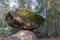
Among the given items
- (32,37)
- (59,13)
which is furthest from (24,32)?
(59,13)

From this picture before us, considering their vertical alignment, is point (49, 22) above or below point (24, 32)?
above

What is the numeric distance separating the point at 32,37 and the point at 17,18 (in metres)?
1.00

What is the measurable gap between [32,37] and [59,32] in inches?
83.0

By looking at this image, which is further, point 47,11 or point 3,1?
point 3,1

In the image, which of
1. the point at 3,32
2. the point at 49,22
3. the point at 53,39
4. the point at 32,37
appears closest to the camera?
the point at 32,37

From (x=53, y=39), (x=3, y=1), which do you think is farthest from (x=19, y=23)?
(x=3, y=1)

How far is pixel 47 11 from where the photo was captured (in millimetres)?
7465

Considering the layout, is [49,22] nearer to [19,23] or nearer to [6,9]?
[19,23]

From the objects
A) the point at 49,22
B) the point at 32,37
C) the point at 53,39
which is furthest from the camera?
the point at 49,22

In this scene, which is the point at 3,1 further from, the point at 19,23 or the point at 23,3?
the point at 19,23

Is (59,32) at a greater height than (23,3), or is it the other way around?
(23,3)

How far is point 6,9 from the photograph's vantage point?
819cm

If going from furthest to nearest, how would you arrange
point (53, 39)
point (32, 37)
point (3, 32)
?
point (3, 32) < point (53, 39) < point (32, 37)

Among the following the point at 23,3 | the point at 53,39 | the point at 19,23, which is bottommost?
the point at 53,39
